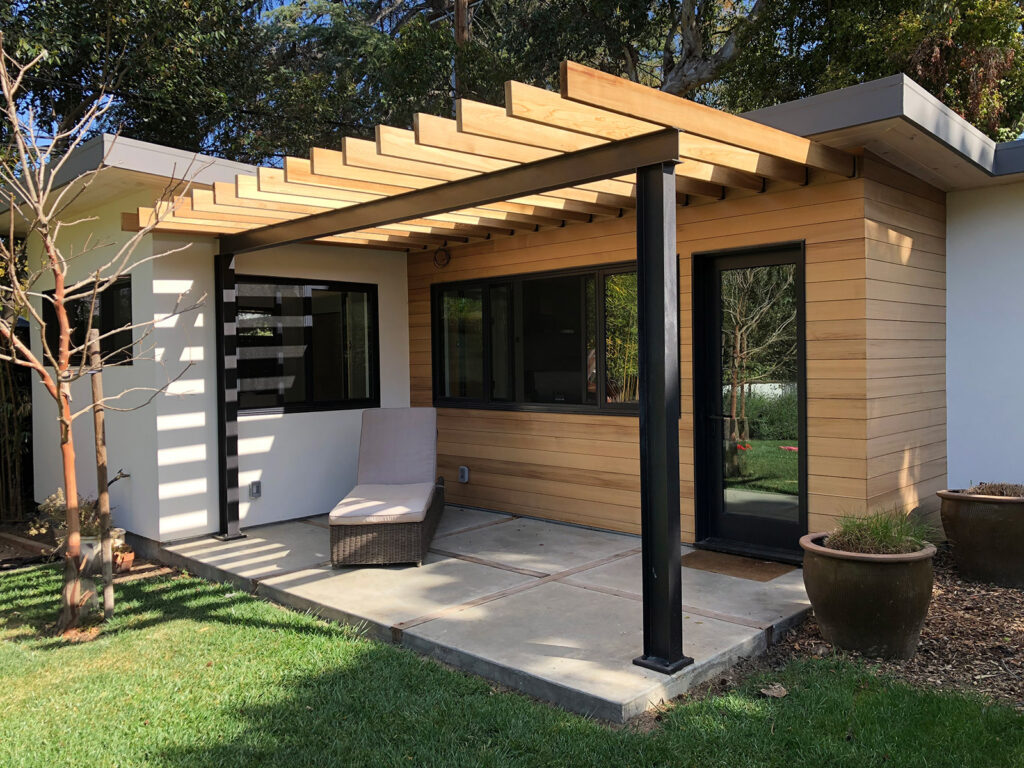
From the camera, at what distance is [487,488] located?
732cm

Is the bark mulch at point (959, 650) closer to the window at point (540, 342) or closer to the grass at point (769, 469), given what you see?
the grass at point (769, 469)

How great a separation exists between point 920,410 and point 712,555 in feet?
5.98

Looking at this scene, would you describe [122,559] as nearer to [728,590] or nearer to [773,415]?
[728,590]

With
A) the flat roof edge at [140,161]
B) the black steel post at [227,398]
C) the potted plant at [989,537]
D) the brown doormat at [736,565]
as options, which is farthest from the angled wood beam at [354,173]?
the potted plant at [989,537]

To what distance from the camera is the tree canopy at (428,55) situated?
376 inches

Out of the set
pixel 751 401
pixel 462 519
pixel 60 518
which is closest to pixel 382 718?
pixel 751 401

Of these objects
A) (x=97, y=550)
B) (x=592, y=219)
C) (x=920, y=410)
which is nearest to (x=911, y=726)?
(x=920, y=410)

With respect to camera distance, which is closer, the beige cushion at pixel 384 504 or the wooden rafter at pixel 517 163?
the wooden rafter at pixel 517 163

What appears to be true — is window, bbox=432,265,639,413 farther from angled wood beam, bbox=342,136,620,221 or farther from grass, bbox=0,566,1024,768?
grass, bbox=0,566,1024,768

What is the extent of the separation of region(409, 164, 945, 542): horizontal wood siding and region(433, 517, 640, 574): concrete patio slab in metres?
0.24

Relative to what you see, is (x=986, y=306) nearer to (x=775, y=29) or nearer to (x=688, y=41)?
(x=775, y=29)

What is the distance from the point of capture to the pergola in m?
3.25

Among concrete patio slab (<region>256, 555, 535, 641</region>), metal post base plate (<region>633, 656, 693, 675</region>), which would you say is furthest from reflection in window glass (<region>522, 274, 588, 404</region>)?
metal post base plate (<region>633, 656, 693, 675</region>)

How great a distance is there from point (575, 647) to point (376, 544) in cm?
199
